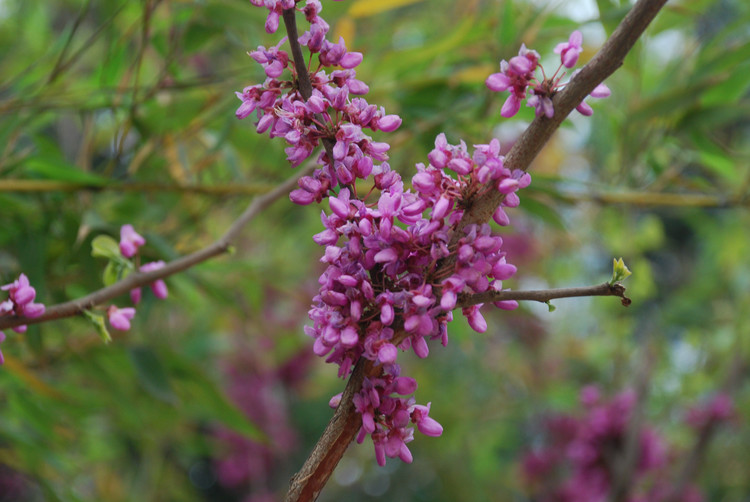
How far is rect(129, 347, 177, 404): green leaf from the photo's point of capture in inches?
30.4

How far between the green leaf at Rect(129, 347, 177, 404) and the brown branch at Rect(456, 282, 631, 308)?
49cm

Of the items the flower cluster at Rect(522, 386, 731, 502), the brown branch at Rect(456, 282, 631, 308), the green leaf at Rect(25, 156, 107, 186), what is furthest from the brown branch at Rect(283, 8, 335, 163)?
the flower cluster at Rect(522, 386, 731, 502)

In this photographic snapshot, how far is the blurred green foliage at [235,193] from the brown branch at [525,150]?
15.9 inches

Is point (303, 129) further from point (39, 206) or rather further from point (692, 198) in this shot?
point (692, 198)

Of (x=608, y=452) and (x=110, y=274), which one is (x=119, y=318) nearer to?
(x=110, y=274)

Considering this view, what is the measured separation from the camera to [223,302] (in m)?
0.90

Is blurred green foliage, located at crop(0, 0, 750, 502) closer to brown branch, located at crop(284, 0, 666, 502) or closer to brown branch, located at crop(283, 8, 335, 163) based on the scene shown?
brown branch, located at crop(283, 8, 335, 163)

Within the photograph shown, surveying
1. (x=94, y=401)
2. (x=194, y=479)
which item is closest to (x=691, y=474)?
(x=94, y=401)

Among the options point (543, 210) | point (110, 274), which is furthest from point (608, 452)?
point (110, 274)

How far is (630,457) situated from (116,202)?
3.43 ft

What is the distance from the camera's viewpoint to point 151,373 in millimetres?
784

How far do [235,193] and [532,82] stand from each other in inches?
22.7

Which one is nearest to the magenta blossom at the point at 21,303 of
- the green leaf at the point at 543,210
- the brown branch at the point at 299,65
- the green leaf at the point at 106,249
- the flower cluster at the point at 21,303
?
the flower cluster at the point at 21,303

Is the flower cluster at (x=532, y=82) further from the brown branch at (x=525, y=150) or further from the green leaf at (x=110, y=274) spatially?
the green leaf at (x=110, y=274)
